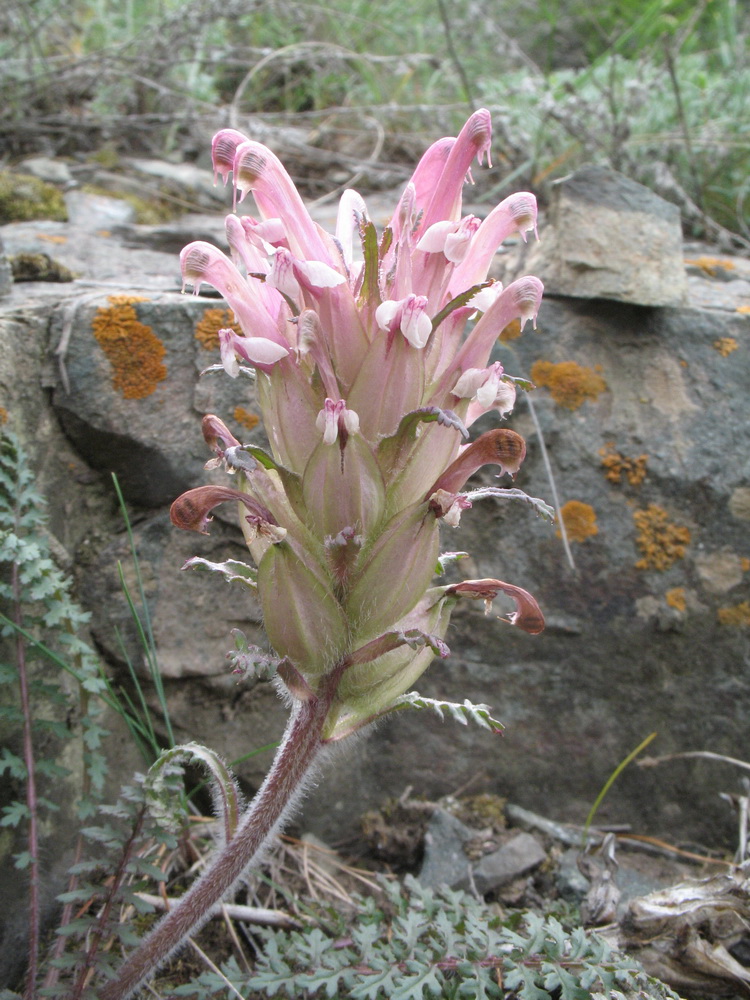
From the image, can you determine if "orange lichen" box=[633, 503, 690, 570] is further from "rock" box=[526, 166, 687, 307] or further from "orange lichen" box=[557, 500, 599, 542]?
"rock" box=[526, 166, 687, 307]

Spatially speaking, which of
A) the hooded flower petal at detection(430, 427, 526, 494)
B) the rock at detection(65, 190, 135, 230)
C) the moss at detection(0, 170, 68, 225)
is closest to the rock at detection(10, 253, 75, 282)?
the rock at detection(65, 190, 135, 230)

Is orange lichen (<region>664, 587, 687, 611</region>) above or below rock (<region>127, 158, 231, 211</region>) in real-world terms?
below

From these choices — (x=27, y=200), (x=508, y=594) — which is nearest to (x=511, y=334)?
(x=508, y=594)

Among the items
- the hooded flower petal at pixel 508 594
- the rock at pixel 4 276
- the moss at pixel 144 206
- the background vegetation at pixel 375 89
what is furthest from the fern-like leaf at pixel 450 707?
the background vegetation at pixel 375 89

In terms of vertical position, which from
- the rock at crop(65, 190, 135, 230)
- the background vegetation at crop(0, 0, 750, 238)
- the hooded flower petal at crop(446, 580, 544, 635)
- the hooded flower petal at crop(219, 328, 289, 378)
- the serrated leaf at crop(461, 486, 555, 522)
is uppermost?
the background vegetation at crop(0, 0, 750, 238)

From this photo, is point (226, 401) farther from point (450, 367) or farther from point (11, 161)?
point (11, 161)

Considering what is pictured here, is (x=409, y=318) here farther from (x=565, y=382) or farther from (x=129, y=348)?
(x=565, y=382)

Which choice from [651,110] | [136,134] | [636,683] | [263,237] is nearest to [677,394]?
[636,683]
